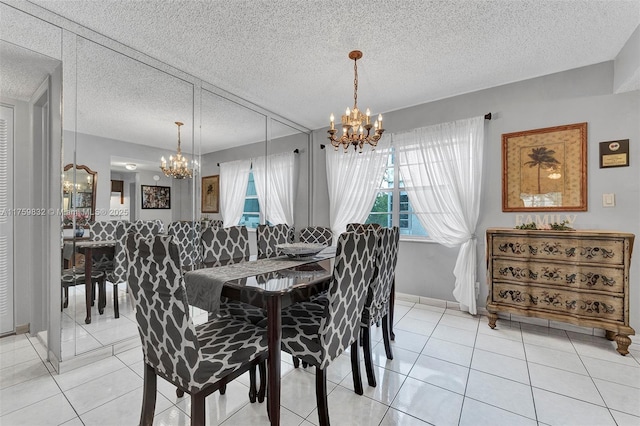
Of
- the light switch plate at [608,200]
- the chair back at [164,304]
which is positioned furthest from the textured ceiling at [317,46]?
the chair back at [164,304]

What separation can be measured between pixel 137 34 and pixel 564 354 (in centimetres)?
446

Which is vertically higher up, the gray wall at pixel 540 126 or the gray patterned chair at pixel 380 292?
the gray wall at pixel 540 126

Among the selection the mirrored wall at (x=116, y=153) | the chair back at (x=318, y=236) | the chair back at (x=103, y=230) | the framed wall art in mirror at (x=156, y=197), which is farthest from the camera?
the chair back at (x=318, y=236)

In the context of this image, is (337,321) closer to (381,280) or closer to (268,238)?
(381,280)

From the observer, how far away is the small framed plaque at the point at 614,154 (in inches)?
101

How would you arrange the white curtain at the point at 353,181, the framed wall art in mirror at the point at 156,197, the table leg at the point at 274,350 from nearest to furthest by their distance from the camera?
the table leg at the point at 274,350 < the framed wall art in mirror at the point at 156,197 < the white curtain at the point at 353,181

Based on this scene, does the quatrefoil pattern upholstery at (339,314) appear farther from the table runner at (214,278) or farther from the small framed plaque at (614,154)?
the small framed plaque at (614,154)

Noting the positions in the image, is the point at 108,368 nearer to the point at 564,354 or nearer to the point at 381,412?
the point at 381,412

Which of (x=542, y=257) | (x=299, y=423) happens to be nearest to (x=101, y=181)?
(x=299, y=423)

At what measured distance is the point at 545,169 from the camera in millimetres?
2904

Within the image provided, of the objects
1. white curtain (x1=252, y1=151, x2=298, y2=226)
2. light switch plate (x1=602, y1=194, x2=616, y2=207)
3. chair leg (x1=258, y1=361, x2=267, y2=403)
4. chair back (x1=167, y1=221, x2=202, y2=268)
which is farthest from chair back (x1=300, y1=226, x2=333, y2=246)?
light switch plate (x1=602, y1=194, x2=616, y2=207)

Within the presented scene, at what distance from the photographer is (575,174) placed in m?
2.76

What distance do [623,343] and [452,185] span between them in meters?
1.99

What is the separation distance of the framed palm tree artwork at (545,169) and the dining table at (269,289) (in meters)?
2.47
